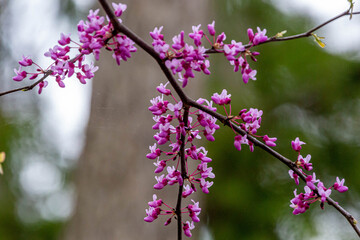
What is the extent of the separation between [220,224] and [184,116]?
2890 millimetres

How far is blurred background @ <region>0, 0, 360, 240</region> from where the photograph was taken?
2264 mm

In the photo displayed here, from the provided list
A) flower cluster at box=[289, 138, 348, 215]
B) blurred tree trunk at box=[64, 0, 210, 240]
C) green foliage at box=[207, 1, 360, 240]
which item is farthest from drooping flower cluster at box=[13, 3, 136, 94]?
green foliage at box=[207, 1, 360, 240]

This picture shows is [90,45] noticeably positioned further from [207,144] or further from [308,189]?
[207,144]

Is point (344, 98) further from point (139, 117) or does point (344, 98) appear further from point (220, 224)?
point (139, 117)

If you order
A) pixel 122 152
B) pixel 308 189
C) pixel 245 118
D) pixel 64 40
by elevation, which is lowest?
pixel 308 189

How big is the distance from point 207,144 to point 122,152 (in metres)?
1.24

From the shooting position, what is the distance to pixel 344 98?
3424mm

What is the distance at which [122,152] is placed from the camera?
2266 millimetres

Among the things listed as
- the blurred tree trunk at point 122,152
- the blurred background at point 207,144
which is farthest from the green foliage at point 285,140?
the blurred tree trunk at point 122,152

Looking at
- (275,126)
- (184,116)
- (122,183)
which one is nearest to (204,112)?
(184,116)

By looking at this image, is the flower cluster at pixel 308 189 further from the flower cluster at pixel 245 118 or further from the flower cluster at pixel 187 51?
the flower cluster at pixel 187 51

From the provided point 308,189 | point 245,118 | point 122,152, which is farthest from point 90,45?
point 122,152

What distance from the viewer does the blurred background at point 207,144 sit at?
2.26 m

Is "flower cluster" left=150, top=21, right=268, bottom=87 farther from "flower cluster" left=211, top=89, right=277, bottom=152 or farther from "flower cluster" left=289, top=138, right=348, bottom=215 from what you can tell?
"flower cluster" left=289, top=138, right=348, bottom=215
